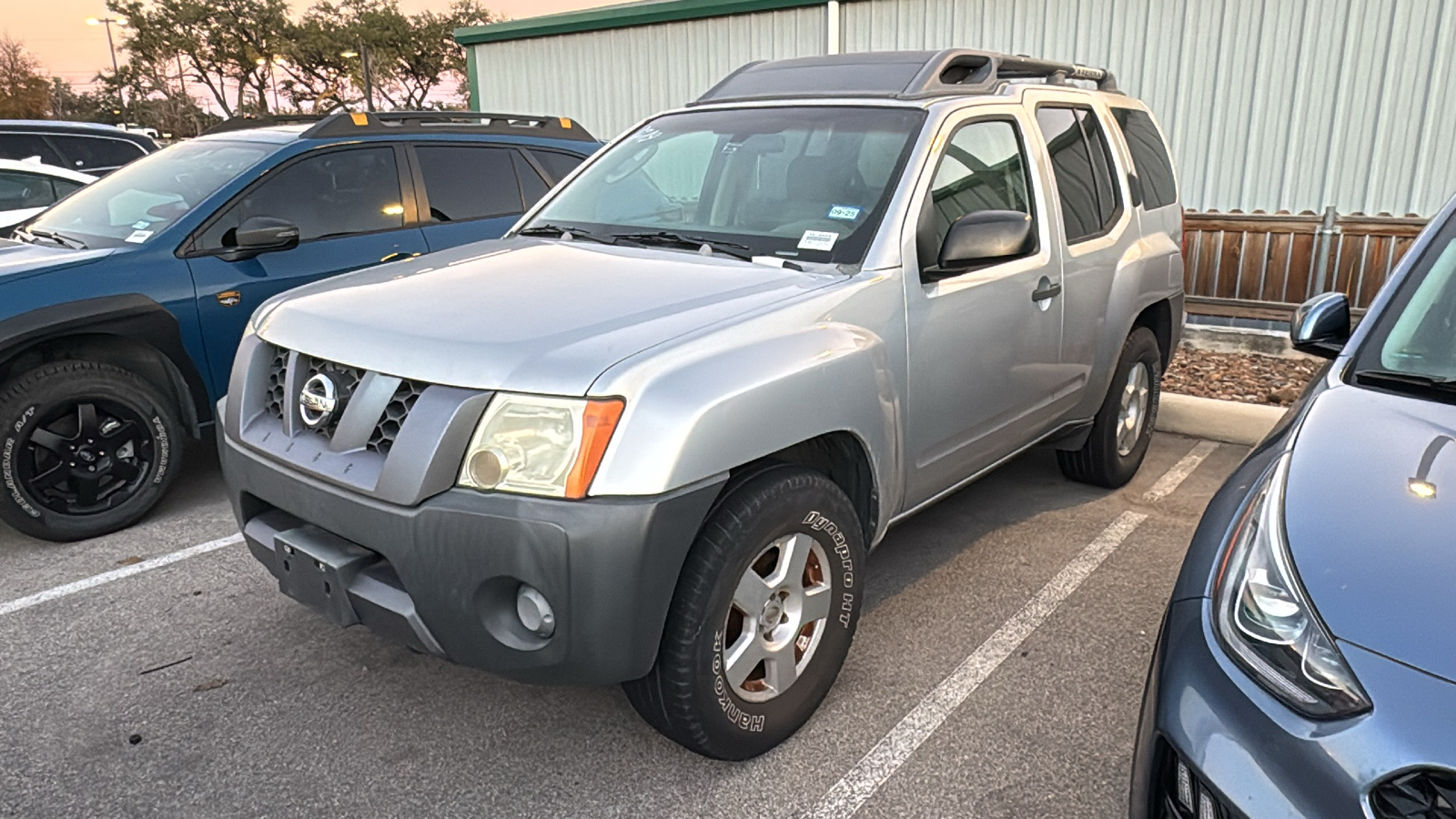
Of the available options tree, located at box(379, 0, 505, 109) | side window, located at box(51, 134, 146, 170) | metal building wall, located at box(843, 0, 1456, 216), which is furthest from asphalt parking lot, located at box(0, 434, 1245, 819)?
tree, located at box(379, 0, 505, 109)

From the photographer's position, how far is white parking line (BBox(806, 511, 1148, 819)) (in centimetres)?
268

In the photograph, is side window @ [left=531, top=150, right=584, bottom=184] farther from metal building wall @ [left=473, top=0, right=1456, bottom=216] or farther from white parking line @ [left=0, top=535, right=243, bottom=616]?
metal building wall @ [left=473, top=0, right=1456, bottom=216]

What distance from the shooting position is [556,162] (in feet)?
20.5

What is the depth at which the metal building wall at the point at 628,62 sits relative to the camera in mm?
11586

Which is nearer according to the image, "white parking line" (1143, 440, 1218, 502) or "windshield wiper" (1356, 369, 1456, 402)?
"windshield wiper" (1356, 369, 1456, 402)

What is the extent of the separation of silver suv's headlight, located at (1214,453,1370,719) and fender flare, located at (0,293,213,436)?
14.0 ft

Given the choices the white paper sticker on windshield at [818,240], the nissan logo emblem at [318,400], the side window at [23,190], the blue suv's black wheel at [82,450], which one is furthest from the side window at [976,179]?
the side window at [23,190]

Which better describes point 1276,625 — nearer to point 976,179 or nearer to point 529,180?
point 976,179

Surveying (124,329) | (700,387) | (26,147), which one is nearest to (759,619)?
(700,387)

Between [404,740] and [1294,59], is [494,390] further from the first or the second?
[1294,59]

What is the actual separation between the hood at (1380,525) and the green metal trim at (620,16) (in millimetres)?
10029

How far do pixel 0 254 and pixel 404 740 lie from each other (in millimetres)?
3308

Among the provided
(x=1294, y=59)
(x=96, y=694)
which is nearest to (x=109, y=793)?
(x=96, y=694)

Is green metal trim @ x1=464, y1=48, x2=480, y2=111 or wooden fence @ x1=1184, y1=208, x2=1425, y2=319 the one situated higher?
green metal trim @ x1=464, y1=48, x2=480, y2=111
